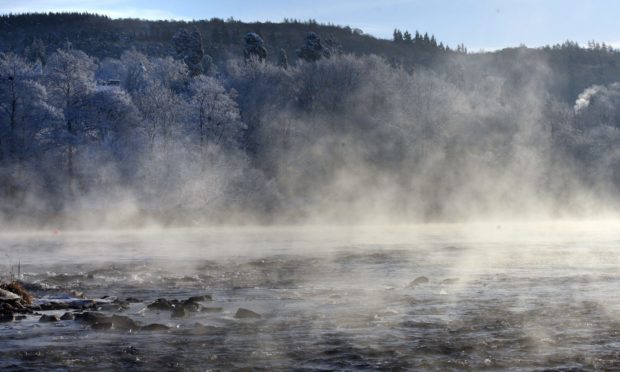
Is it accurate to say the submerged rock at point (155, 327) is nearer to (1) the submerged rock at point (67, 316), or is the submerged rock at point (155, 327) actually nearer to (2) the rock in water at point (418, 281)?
(1) the submerged rock at point (67, 316)

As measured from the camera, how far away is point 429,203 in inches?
3745

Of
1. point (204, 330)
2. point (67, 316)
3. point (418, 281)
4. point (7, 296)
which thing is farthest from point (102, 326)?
point (418, 281)

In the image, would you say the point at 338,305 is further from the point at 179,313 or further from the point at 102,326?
the point at 102,326

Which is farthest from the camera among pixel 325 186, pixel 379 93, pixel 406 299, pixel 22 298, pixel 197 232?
pixel 379 93

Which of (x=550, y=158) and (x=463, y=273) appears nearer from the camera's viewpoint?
(x=463, y=273)

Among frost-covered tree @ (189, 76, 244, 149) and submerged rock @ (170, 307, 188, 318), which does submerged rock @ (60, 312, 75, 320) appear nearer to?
submerged rock @ (170, 307, 188, 318)

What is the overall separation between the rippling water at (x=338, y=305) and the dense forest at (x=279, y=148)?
28.1 meters

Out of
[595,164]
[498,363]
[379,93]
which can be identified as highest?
[379,93]

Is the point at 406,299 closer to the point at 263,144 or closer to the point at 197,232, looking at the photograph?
the point at 197,232

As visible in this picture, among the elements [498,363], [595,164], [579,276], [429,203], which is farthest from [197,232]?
[595,164]

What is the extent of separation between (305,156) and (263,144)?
5.14 m

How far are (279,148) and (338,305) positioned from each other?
7096cm

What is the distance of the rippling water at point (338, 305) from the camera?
1858 centimetres

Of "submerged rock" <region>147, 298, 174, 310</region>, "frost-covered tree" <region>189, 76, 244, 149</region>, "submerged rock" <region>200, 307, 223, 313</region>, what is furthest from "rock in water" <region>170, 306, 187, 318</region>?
"frost-covered tree" <region>189, 76, 244, 149</region>
